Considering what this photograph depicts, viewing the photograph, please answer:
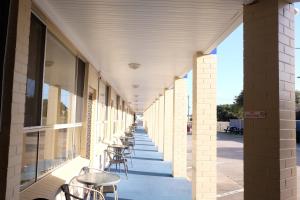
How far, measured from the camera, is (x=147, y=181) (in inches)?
297

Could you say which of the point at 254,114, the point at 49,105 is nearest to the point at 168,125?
the point at 49,105

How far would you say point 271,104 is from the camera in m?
2.80

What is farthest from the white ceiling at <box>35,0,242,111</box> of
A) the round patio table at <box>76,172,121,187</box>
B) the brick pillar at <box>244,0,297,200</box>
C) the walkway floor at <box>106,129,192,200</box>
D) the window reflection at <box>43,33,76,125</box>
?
the walkway floor at <box>106,129,192,200</box>

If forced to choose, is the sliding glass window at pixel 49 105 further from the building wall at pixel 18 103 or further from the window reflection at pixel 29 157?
the building wall at pixel 18 103

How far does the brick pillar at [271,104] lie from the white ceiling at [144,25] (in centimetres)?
44

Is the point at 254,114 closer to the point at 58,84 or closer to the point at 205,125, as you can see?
the point at 205,125

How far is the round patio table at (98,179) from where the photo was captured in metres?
3.89

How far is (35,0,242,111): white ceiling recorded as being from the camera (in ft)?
10.8

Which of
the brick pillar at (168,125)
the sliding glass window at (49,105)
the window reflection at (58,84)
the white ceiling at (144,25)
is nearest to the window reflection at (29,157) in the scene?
the sliding glass window at (49,105)

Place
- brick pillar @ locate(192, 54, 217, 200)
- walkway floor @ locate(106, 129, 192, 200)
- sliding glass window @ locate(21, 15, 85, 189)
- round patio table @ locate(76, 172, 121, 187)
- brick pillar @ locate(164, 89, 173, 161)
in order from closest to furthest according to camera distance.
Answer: sliding glass window @ locate(21, 15, 85, 189) < round patio table @ locate(76, 172, 121, 187) < brick pillar @ locate(192, 54, 217, 200) < walkway floor @ locate(106, 129, 192, 200) < brick pillar @ locate(164, 89, 173, 161)

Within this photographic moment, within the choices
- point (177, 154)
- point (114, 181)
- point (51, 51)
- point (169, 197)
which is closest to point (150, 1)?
point (51, 51)

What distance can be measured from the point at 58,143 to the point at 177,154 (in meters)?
4.28

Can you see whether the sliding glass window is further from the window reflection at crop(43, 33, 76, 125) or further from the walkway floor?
the walkway floor

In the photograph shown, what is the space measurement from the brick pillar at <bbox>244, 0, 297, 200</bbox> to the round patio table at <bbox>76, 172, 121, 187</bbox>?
1687 mm
